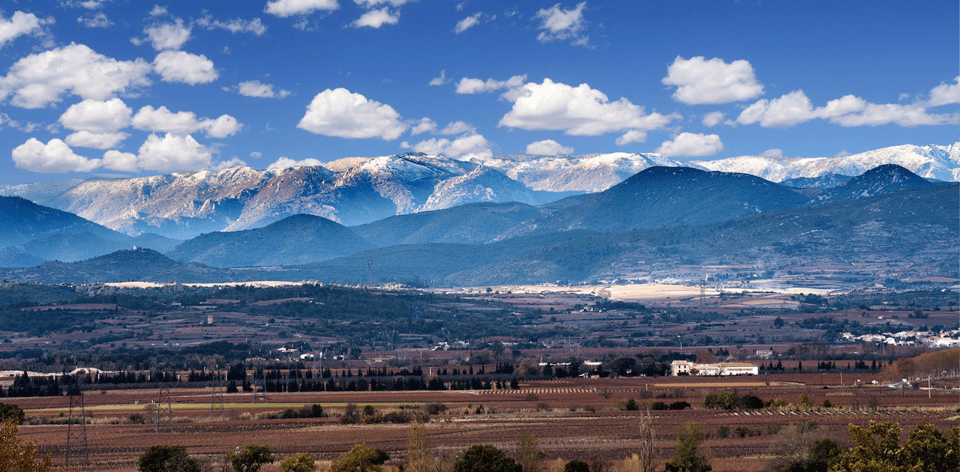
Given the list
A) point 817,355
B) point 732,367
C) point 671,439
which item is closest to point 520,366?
point 732,367

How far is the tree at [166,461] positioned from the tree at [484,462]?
→ 16789mm

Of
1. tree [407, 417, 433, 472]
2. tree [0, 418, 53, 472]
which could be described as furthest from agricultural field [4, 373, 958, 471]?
tree [0, 418, 53, 472]

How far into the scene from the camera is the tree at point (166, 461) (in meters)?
56.0

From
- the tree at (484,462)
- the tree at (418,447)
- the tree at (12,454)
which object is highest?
the tree at (12,454)

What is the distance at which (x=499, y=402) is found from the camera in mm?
111750

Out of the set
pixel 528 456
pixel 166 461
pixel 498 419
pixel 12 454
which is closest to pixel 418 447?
pixel 528 456

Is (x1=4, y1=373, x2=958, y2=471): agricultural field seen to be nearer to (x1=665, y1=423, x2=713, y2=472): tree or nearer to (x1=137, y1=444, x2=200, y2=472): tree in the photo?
(x1=665, y1=423, x2=713, y2=472): tree

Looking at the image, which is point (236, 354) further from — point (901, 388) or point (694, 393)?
point (901, 388)

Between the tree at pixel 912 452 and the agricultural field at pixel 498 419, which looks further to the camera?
the agricultural field at pixel 498 419

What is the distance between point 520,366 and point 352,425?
7362 cm

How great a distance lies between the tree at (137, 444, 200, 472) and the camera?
184 ft

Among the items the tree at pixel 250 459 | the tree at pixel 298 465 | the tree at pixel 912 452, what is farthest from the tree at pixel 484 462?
the tree at pixel 912 452

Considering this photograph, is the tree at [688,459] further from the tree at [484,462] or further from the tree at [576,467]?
the tree at [484,462]

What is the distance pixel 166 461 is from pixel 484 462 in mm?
19415
